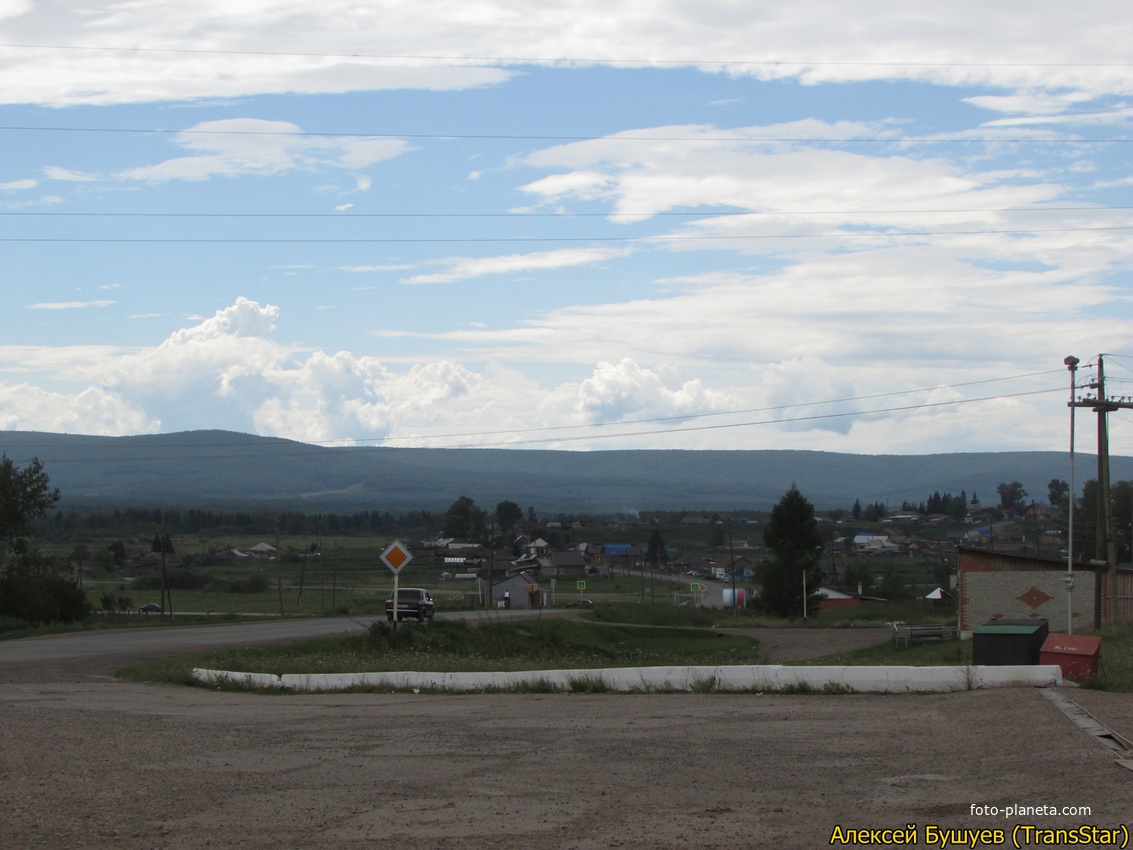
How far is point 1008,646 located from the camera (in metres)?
18.3

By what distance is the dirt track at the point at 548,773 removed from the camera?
8.08 meters

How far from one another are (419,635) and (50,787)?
78.0 feet

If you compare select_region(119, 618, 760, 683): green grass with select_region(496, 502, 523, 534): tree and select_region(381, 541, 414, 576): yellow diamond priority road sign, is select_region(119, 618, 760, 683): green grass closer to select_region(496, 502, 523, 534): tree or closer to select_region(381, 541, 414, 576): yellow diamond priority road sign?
select_region(381, 541, 414, 576): yellow diamond priority road sign

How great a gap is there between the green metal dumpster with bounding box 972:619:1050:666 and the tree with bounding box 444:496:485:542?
135 m

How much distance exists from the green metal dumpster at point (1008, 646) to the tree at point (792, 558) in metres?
48.8

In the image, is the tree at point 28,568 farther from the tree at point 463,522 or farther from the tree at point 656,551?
the tree at point 463,522

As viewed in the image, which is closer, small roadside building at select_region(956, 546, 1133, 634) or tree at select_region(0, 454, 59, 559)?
small roadside building at select_region(956, 546, 1133, 634)

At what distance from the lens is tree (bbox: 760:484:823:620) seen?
222 feet

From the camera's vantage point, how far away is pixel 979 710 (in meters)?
13.6

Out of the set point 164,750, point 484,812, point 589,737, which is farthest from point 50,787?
point 589,737

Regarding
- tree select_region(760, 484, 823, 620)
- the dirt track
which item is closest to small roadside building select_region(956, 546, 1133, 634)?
the dirt track

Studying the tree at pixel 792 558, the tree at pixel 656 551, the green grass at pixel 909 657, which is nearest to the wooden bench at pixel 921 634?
the green grass at pixel 909 657

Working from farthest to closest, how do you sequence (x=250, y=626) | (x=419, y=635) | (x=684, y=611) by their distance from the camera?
(x=684, y=611) < (x=250, y=626) < (x=419, y=635)

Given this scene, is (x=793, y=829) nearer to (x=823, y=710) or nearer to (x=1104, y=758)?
(x=1104, y=758)
